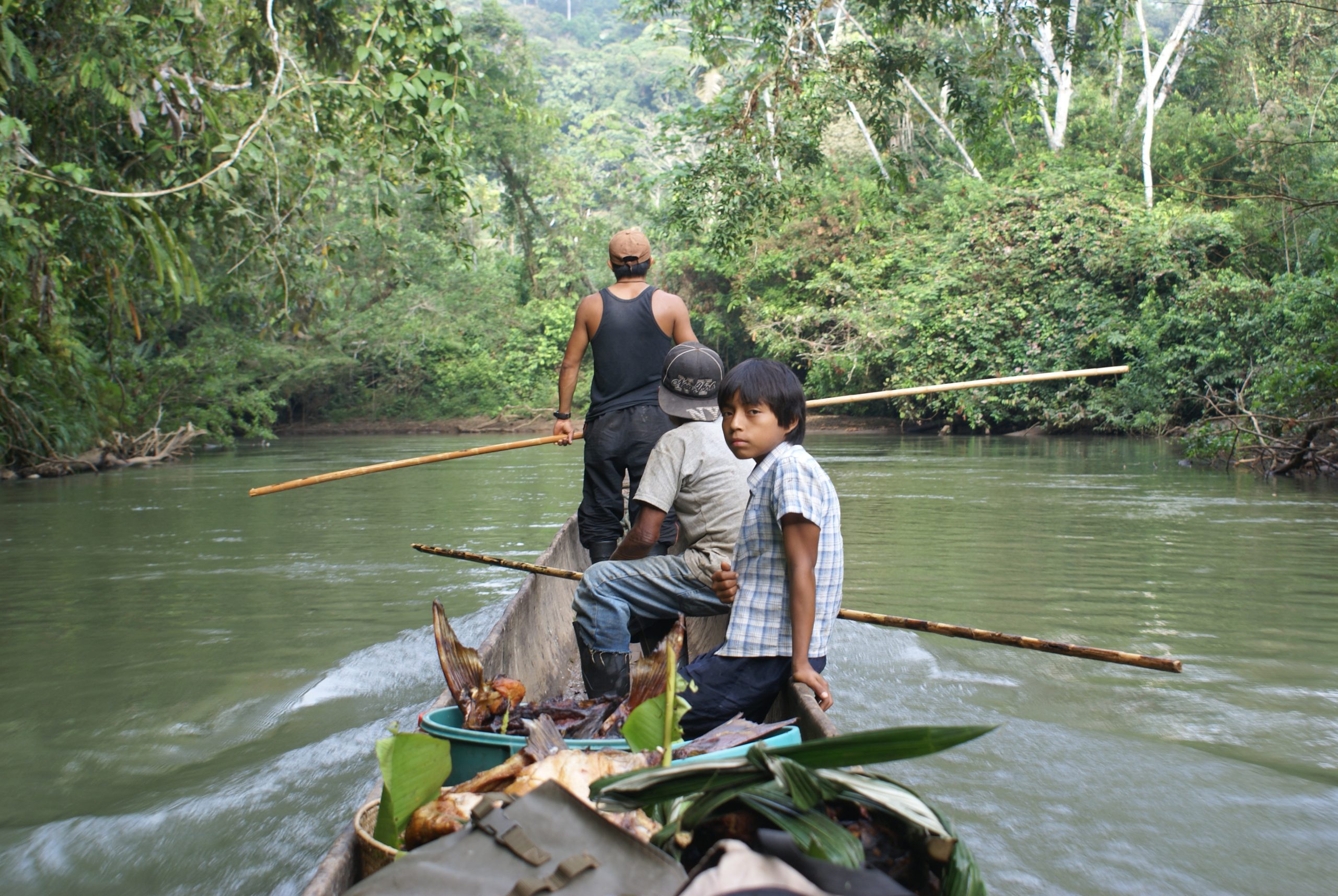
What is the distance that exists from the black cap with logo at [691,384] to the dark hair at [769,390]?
568mm

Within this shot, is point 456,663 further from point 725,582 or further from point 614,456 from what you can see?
point 614,456

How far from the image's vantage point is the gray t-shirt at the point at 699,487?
9.46ft

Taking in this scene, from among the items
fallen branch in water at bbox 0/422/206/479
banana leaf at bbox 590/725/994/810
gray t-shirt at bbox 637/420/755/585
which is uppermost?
gray t-shirt at bbox 637/420/755/585

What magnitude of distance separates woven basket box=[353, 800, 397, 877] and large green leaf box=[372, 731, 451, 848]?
0.02 m

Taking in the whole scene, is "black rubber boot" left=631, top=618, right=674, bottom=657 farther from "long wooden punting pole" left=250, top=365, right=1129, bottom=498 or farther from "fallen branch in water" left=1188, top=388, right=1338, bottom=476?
"fallen branch in water" left=1188, top=388, right=1338, bottom=476

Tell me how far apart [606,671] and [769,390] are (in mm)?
876

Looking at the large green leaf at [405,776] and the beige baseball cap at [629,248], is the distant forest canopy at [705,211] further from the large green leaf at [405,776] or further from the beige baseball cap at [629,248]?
the large green leaf at [405,776]

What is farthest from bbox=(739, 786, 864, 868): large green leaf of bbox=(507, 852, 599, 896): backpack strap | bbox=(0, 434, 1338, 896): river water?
bbox=(0, 434, 1338, 896): river water

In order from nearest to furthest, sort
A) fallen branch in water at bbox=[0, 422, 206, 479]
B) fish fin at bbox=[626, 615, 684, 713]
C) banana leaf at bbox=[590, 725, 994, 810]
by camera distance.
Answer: banana leaf at bbox=[590, 725, 994, 810] < fish fin at bbox=[626, 615, 684, 713] < fallen branch in water at bbox=[0, 422, 206, 479]

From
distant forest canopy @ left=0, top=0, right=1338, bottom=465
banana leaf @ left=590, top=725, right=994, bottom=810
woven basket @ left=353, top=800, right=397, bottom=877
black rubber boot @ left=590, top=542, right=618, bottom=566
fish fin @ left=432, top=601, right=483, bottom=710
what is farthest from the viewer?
distant forest canopy @ left=0, top=0, right=1338, bottom=465

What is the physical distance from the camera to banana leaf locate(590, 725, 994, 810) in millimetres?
1400

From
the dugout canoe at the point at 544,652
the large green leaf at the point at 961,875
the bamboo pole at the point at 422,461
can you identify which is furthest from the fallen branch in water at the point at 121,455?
the large green leaf at the point at 961,875

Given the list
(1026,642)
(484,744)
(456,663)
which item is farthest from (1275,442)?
(484,744)

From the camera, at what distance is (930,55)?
30.2ft
